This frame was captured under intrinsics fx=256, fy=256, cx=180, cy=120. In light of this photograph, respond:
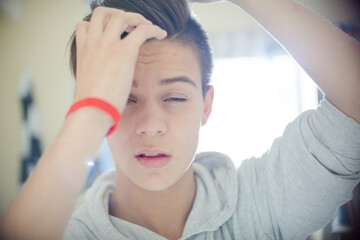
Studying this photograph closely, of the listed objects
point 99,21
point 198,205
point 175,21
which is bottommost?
point 198,205

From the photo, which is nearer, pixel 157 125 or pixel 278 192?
pixel 157 125

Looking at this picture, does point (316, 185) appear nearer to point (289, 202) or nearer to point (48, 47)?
point (289, 202)

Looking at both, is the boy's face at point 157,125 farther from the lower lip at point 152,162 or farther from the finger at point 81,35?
the finger at point 81,35

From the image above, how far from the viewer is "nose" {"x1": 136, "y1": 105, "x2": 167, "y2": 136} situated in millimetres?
744

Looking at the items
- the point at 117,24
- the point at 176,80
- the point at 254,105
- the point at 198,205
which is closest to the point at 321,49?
the point at 176,80

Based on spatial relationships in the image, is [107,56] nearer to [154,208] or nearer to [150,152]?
[150,152]

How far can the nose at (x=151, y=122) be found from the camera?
2.44 ft

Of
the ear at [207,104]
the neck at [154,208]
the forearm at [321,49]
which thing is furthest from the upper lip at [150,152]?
the forearm at [321,49]

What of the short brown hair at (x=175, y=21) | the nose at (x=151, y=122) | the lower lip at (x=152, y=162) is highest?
the short brown hair at (x=175, y=21)

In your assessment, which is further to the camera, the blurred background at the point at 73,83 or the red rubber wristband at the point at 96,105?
the blurred background at the point at 73,83

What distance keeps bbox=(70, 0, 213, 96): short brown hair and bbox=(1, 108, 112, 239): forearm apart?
1.73ft

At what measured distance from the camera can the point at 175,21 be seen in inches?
37.8

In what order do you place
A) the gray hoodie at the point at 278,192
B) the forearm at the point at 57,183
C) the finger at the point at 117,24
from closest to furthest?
the forearm at the point at 57,183 < the finger at the point at 117,24 < the gray hoodie at the point at 278,192

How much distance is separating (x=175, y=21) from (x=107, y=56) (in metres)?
0.47
